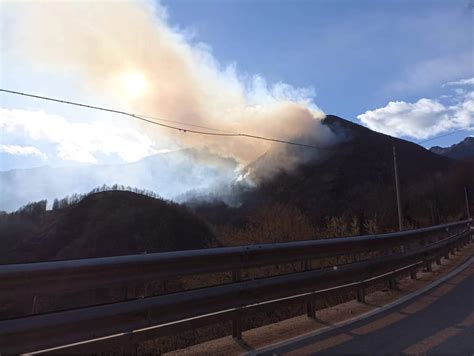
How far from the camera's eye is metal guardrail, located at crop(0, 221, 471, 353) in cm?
337

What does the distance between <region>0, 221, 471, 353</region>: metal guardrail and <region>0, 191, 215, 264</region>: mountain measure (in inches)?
2665

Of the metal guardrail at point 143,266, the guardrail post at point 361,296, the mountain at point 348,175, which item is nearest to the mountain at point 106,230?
the mountain at point 348,175

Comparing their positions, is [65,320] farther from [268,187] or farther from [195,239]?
[268,187]

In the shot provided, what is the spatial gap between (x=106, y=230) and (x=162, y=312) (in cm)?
8175

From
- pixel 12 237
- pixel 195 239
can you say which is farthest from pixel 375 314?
pixel 12 237

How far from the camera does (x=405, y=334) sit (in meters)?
5.55

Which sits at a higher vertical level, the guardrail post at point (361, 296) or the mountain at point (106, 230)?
the mountain at point (106, 230)

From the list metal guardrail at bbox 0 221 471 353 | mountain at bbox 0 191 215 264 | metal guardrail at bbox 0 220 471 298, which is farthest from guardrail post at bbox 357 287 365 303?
mountain at bbox 0 191 215 264

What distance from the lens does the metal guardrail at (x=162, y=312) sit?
A: 11.1ft

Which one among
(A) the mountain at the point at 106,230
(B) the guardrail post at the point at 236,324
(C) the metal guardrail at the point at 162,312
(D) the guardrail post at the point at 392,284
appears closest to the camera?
(C) the metal guardrail at the point at 162,312

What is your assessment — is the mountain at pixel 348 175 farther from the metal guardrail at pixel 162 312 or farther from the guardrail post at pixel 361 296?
the metal guardrail at pixel 162 312

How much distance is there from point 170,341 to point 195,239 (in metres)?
74.8

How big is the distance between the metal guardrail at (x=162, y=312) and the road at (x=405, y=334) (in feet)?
1.89

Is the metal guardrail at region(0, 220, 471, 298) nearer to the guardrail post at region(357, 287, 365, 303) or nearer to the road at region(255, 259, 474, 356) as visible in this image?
the road at region(255, 259, 474, 356)
